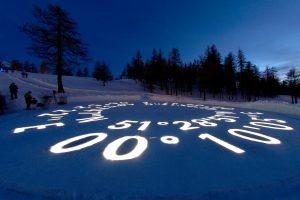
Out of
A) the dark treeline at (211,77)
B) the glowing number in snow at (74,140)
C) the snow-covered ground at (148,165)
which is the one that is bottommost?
the snow-covered ground at (148,165)

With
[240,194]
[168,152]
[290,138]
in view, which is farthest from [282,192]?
[290,138]

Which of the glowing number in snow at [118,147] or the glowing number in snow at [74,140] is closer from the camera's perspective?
the glowing number in snow at [118,147]

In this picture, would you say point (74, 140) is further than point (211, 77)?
No

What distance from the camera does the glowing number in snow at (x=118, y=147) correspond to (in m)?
4.68

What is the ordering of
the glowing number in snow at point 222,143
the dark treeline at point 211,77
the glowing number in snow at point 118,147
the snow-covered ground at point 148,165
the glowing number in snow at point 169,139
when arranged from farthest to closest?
the dark treeline at point 211,77
the glowing number in snow at point 169,139
the glowing number in snow at point 222,143
the glowing number in snow at point 118,147
the snow-covered ground at point 148,165

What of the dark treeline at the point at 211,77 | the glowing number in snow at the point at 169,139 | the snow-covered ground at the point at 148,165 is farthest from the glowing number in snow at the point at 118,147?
the dark treeline at the point at 211,77

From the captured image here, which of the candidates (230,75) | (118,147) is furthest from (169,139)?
(230,75)

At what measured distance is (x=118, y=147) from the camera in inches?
213

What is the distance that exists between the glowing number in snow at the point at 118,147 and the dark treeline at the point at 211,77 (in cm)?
4623

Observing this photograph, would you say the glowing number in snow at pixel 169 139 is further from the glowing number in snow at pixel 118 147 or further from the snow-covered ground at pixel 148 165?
the glowing number in snow at pixel 118 147

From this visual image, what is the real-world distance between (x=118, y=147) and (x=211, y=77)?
165 ft

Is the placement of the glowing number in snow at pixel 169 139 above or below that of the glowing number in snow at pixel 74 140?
below

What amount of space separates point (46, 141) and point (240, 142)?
Answer: 5.75 metres

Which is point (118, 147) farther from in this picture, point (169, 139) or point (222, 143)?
point (222, 143)
